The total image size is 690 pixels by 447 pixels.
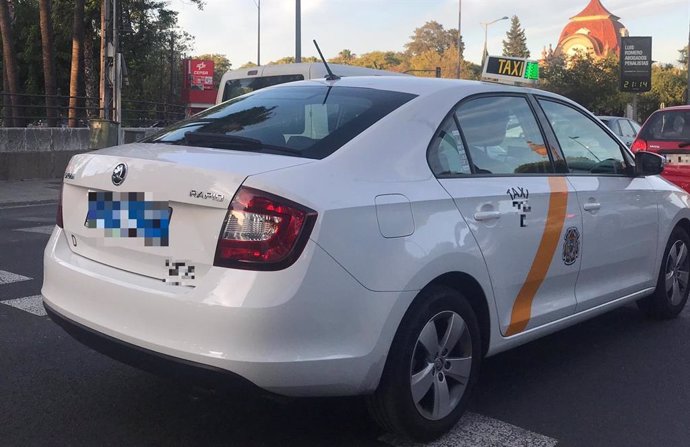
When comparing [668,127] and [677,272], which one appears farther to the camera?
[668,127]

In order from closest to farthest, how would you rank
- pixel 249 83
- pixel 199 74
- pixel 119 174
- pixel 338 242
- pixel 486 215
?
pixel 338 242
pixel 119 174
pixel 486 215
pixel 249 83
pixel 199 74

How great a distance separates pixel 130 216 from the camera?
310 cm

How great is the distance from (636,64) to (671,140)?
25.8 m

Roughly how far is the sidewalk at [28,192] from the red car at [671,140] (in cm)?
1031

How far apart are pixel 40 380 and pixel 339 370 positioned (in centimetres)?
207

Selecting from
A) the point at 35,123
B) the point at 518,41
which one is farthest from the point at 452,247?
the point at 518,41

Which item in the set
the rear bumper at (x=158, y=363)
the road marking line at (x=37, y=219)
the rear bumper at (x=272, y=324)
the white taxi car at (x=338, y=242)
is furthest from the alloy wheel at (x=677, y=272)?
the road marking line at (x=37, y=219)

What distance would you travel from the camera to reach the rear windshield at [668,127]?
388 inches

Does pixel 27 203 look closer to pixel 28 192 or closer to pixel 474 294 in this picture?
pixel 28 192

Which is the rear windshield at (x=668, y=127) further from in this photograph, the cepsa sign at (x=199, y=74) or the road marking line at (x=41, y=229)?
the cepsa sign at (x=199, y=74)

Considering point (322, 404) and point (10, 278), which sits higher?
point (10, 278)

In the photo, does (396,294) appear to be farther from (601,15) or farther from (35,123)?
(601,15)

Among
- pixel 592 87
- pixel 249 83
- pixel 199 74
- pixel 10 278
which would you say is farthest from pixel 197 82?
pixel 10 278

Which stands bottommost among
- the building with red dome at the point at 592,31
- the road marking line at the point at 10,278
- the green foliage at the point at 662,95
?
the road marking line at the point at 10,278
